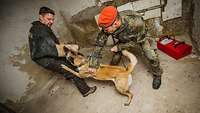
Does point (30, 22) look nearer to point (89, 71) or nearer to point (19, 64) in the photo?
point (19, 64)

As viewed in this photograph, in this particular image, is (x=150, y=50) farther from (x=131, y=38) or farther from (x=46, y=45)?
(x=46, y=45)

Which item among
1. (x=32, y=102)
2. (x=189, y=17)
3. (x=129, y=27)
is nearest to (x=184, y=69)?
(x=189, y=17)

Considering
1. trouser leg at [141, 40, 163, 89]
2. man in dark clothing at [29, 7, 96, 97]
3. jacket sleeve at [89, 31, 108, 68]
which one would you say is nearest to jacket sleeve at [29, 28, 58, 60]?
man in dark clothing at [29, 7, 96, 97]

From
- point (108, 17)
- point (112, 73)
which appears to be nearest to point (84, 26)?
point (112, 73)

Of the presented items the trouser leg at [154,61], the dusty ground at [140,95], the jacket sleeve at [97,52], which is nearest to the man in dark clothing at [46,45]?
the jacket sleeve at [97,52]

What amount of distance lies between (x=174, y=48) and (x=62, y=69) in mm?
2211

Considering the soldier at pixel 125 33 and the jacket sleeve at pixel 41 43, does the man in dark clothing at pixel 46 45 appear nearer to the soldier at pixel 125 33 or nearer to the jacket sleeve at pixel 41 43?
the jacket sleeve at pixel 41 43

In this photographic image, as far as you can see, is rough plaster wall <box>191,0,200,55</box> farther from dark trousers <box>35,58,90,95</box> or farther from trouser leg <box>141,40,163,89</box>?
dark trousers <box>35,58,90,95</box>

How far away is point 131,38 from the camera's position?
15.2ft

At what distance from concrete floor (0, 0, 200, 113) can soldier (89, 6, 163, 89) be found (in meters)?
0.33

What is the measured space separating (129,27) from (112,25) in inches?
14.1

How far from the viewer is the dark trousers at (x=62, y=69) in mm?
4891

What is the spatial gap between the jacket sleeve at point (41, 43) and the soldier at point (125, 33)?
73 centimetres

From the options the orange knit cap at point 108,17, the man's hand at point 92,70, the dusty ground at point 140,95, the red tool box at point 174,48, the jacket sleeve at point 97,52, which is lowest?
the dusty ground at point 140,95
